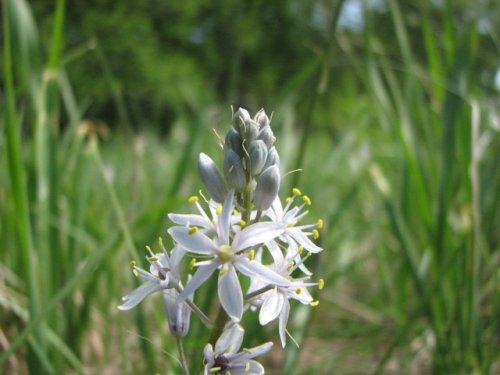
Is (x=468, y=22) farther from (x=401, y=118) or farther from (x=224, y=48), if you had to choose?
(x=224, y=48)

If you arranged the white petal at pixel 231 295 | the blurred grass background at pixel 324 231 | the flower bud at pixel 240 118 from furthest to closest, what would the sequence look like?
the blurred grass background at pixel 324 231, the flower bud at pixel 240 118, the white petal at pixel 231 295

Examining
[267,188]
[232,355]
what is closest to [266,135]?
[267,188]

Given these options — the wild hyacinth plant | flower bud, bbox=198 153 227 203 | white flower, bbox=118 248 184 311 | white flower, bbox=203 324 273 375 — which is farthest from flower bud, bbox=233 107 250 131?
white flower, bbox=203 324 273 375

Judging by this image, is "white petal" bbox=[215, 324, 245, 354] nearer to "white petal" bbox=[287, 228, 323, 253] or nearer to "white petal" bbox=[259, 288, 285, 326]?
"white petal" bbox=[259, 288, 285, 326]

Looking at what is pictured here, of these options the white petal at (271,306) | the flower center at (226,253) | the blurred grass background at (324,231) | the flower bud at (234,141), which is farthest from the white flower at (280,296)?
the blurred grass background at (324,231)

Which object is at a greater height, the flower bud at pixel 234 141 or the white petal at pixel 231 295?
the flower bud at pixel 234 141

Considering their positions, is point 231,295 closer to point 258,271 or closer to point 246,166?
point 258,271

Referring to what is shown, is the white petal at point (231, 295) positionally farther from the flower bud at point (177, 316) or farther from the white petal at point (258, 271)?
the flower bud at point (177, 316)
